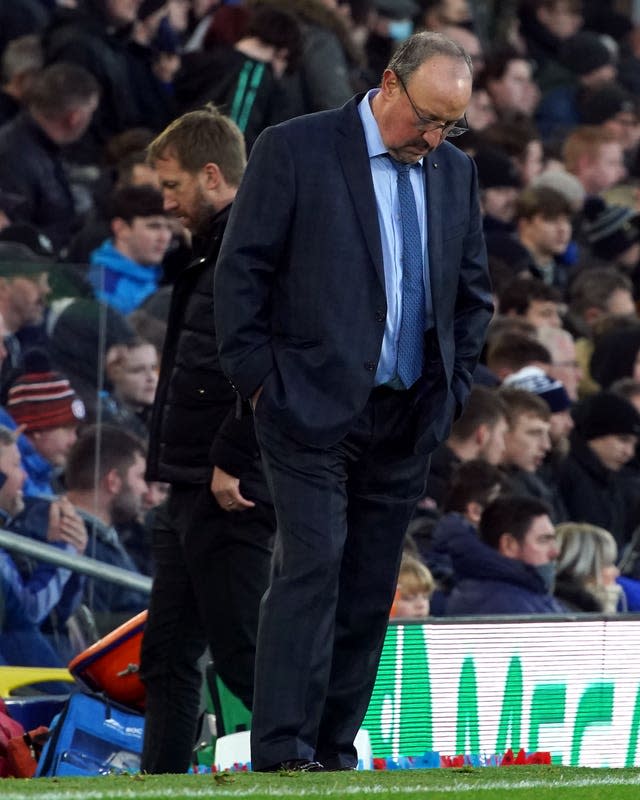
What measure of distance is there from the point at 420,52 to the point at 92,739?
9.02ft

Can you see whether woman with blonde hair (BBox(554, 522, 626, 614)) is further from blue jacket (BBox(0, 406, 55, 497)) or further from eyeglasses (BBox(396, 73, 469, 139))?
eyeglasses (BBox(396, 73, 469, 139))

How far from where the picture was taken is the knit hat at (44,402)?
809 centimetres

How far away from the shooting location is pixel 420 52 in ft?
18.1

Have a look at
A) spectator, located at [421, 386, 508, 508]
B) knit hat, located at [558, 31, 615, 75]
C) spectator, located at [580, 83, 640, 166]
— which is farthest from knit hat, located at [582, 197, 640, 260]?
spectator, located at [421, 386, 508, 508]

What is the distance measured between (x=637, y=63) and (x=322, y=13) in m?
7.80

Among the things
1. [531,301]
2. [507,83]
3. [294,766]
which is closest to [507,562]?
[294,766]

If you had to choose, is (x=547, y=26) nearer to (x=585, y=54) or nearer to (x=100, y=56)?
(x=585, y=54)

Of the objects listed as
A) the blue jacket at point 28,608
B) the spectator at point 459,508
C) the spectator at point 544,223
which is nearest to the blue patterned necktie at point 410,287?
the blue jacket at point 28,608

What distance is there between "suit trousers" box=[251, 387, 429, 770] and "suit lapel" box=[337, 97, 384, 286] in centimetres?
42

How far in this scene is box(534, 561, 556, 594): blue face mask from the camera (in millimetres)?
8961

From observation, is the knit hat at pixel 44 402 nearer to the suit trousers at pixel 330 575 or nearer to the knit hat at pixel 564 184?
the suit trousers at pixel 330 575

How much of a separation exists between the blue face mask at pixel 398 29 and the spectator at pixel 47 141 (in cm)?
506

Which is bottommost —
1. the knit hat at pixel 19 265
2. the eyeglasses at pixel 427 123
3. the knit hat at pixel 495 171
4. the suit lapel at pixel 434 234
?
the knit hat at pixel 495 171

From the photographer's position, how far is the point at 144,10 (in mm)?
13406
